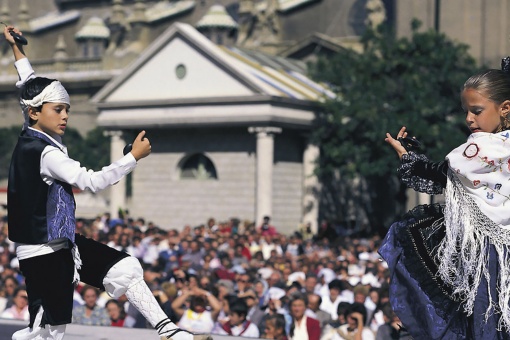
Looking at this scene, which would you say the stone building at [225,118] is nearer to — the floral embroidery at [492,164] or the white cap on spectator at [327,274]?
the white cap on spectator at [327,274]

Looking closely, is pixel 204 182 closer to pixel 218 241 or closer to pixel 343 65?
pixel 343 65

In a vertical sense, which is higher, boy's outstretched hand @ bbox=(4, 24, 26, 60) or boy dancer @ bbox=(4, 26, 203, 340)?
boy's outstretched hand @ bbox=(4, 24, 26, 60)

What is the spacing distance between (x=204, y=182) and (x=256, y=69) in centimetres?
380

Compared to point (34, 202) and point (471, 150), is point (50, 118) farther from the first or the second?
point (471, 150)

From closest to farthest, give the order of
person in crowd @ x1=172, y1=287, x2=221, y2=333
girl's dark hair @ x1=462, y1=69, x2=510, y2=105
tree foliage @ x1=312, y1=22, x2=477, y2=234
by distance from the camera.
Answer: girl's dark hair @ x1=462, y1=69, x2=510, y2=105 → person in crowd @ x1=172, y1=287, x2=221, y2=333 → tree foliage @ x1=312, y1=22, x2=477, y2=234

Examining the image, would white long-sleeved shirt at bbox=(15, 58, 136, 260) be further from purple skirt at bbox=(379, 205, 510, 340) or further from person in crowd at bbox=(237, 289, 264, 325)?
person in crowd at bbox=(237, 289, 264, 325)

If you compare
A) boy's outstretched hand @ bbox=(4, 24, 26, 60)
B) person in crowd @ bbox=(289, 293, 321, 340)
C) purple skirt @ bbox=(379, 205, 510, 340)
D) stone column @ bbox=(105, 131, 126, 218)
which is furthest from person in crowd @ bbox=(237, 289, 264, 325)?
stone column @ bbox=(105, 131, 126, 218)

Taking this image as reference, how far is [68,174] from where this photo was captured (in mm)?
6344

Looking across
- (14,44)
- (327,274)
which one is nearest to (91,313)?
(327,274)

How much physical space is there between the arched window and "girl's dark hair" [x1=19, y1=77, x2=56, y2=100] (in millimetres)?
26485

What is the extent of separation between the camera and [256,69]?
107ft

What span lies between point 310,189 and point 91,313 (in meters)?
21.6

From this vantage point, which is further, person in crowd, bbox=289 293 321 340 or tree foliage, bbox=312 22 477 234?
tree foliage, bbox=312 22 477 234

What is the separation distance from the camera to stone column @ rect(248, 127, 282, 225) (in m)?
31.2
